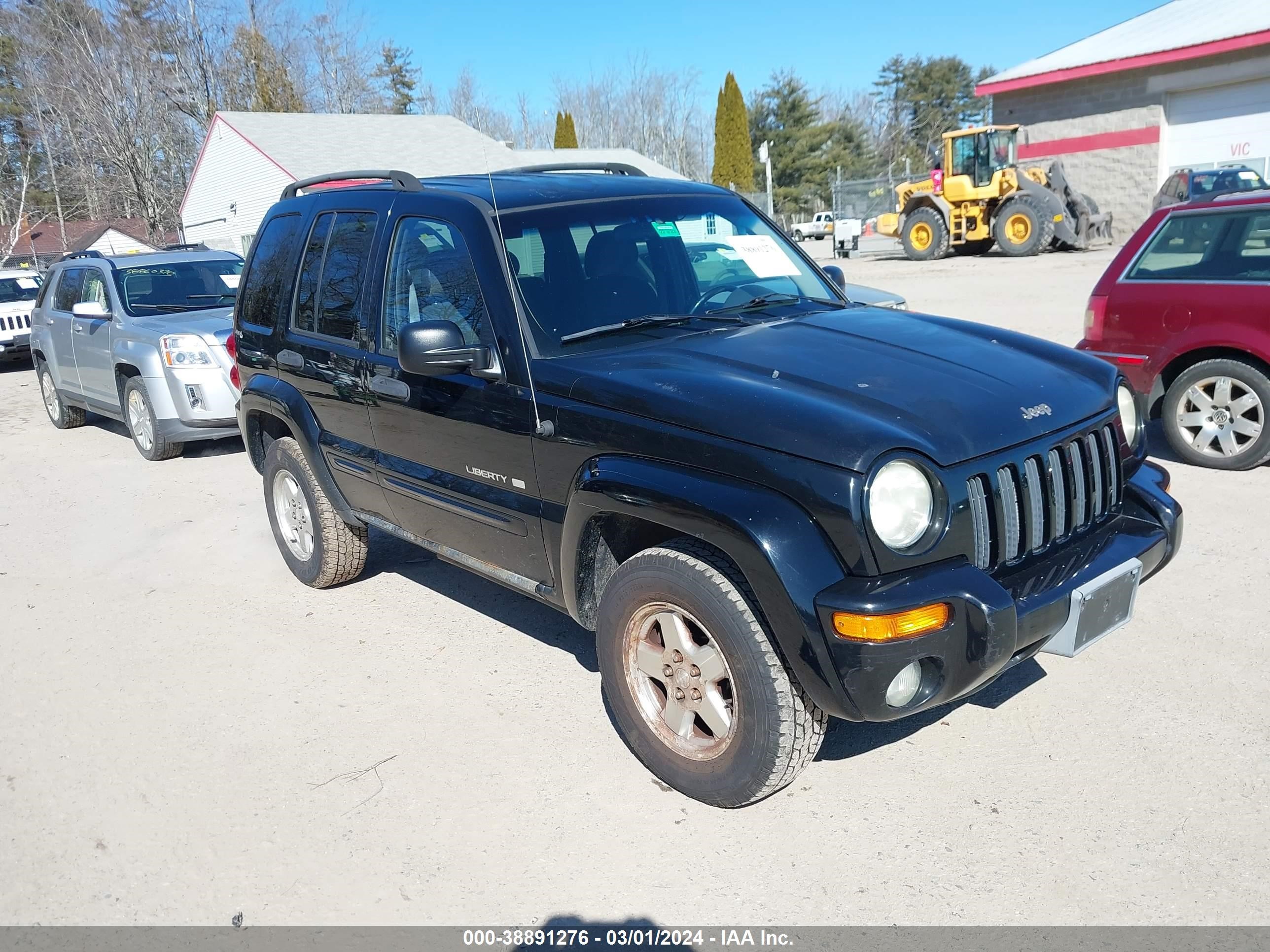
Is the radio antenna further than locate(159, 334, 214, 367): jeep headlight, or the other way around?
locate(159, 334, 214, 367): jeep headlight

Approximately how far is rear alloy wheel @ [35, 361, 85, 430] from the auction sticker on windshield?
30.4ft

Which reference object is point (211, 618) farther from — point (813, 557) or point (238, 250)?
point (238, 250)

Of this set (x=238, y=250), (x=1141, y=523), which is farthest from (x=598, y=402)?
(x=238, y=250)

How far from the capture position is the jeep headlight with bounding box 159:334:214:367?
8906 mm

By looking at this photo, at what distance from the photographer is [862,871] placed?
307 centimetres

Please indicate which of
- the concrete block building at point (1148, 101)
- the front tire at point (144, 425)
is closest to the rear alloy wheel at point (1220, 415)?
the front tire at point (144, 425)

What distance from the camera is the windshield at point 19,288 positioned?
59.3 feet

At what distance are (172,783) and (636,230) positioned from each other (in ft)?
9.17

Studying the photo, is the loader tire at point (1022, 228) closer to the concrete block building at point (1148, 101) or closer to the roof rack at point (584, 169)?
the concrete block building at point (1148, 101)

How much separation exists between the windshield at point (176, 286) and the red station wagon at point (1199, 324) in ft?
24.6

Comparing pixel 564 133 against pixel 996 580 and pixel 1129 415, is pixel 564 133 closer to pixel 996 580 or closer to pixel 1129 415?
pixel 1129 415

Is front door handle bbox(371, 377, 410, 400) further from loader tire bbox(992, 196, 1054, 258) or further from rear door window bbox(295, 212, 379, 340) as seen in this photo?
loader tire bbox(992, 196, 1054, 258)

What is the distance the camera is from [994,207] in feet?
88.0

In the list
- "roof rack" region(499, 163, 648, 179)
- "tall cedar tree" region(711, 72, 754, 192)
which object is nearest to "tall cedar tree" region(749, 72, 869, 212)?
"tall cedar tree" region(711, 72, 754, 192)
